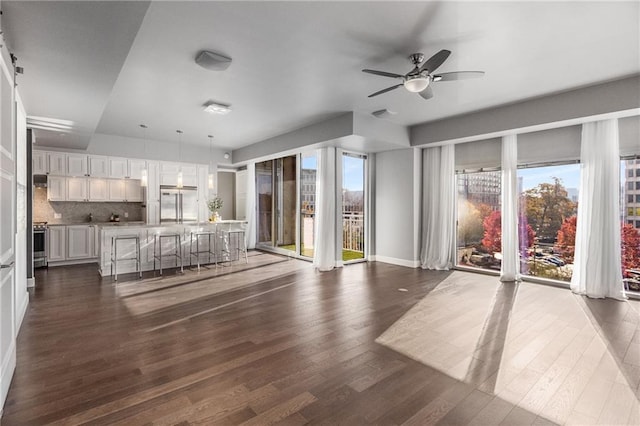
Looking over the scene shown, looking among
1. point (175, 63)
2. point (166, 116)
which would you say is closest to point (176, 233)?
point (166, 116)

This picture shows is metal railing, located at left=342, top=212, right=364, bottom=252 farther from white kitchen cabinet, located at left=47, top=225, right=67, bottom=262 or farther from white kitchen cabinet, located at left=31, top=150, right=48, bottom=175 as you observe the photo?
white kitchen cabinet, located at left=31, top=150, right=48, bottom=175

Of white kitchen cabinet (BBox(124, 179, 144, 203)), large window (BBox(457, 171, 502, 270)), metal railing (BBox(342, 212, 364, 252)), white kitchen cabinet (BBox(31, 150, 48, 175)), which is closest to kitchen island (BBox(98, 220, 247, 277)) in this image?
white kitchen cabinet (BBox(124, 179, 144, 203))

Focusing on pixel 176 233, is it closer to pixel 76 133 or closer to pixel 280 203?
pixel 76 133

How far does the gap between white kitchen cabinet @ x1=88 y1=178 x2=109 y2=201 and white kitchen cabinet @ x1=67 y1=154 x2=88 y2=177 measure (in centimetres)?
27

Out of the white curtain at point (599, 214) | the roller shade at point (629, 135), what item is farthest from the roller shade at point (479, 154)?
the roller shade at point (629, 135)

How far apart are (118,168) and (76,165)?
778 mm

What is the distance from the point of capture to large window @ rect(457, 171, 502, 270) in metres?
Result: 6.04

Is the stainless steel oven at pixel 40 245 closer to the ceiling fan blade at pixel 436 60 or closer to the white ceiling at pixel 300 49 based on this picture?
the white ceiling at pixel 300 49

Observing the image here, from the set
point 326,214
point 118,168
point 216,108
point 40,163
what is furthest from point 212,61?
point 40,163

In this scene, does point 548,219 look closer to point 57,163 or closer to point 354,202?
point 354,202

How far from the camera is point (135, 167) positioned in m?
7.70

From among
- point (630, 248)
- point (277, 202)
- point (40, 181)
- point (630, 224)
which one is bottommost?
point (630, 248)

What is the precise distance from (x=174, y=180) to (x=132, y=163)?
3.26 feet

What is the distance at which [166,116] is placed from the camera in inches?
229
